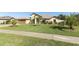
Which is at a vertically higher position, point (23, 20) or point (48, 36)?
point (23, 20)

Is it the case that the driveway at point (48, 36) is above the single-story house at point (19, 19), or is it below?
below

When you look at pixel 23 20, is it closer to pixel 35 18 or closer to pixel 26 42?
pixel 35 18

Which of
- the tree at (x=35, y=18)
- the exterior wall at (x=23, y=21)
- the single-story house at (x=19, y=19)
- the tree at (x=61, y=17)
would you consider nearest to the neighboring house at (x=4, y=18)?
the single-story house at (x=19, y=19)

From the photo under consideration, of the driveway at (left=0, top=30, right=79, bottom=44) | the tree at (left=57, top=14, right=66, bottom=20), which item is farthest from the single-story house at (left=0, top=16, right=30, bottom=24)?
the tree at (left=57, top=14, right=66, bottom=20)

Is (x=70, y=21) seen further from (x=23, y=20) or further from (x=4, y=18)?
(x=4, y=18)

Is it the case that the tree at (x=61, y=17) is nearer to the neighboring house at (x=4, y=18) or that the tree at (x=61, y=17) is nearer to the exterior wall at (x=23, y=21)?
the exterior wall at (x=23, y=21)

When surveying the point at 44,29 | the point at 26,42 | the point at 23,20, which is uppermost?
the point at 23,20

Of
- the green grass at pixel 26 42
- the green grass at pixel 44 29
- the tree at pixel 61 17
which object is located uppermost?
the tree at pixel 61 17

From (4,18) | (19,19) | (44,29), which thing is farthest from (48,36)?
(4,18)

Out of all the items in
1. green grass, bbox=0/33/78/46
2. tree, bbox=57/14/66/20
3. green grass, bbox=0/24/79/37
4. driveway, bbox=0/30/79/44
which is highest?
tree, bbox=57/14/66/20

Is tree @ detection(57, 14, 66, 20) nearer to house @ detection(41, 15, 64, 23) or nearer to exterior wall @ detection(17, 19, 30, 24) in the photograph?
house @ detection(41, 15, 64, 23)
